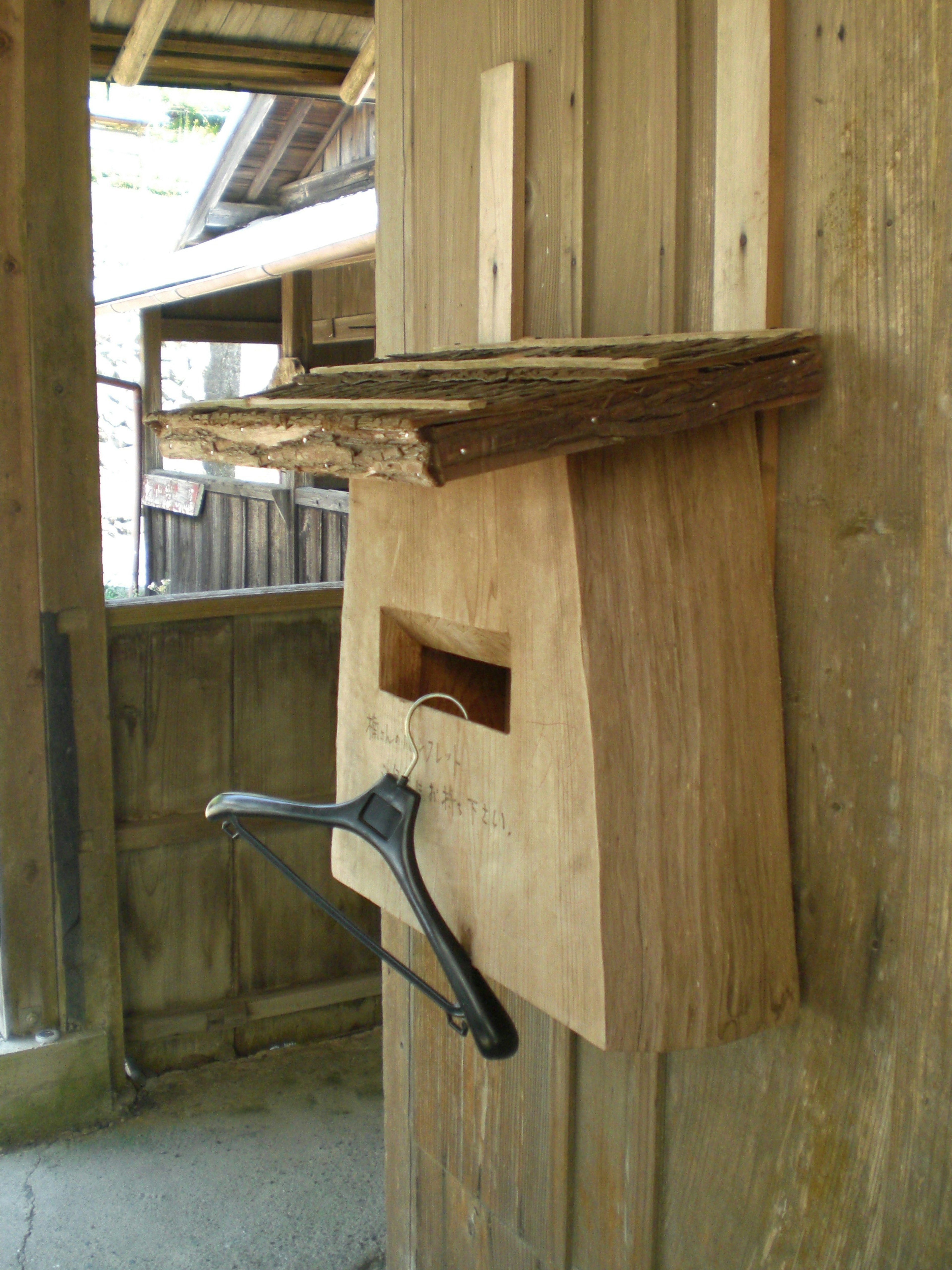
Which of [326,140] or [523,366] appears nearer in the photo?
[523,366]

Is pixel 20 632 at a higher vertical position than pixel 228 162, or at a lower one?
lower

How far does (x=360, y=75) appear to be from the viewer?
3168 mm

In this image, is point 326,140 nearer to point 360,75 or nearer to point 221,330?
point 221,330

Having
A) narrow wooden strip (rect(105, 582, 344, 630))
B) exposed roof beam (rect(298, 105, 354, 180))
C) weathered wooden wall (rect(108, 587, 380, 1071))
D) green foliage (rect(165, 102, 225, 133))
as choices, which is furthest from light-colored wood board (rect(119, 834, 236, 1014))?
green foliage (rect(165, 102, 225, 133))

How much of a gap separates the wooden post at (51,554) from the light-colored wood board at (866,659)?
1.88 meters

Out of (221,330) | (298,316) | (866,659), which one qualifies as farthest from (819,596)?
(221,330)

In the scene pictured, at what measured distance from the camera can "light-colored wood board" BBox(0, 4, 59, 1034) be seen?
2383 mm

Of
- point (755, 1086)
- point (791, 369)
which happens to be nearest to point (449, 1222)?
A: point (755, 1086)

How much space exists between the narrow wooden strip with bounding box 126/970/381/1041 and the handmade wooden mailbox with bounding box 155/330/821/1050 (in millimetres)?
2076

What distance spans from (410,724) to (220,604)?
172cm

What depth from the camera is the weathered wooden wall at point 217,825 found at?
280 cm

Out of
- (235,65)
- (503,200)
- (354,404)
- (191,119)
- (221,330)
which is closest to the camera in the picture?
(354,404)

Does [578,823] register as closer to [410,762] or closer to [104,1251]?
[410,762]

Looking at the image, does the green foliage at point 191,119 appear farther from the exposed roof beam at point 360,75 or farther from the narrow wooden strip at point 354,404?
the narrow wooden strip at point 354,404
